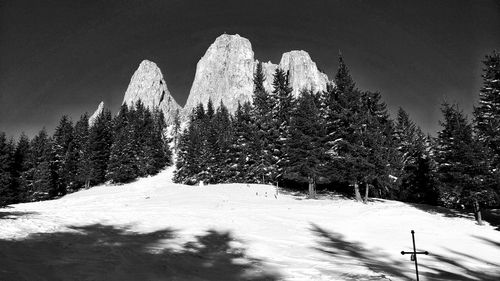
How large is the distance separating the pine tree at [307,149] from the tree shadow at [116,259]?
22.1 meters

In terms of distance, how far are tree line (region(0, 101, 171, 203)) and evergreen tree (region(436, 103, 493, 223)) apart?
166 ft

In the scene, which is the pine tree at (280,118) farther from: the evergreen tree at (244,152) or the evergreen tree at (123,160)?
the evergreen tree at (123,160)

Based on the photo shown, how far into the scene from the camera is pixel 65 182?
198 feet

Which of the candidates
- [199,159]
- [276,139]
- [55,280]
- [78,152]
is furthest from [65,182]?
[55,280]

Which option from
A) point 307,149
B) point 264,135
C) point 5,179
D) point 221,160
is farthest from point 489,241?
point 5,179

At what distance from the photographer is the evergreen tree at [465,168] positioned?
22.9 m

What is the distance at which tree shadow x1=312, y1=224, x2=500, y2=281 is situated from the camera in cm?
914

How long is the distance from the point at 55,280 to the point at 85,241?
4.10m

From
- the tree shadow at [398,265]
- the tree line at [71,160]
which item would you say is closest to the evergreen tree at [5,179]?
the tree line at [71,160]

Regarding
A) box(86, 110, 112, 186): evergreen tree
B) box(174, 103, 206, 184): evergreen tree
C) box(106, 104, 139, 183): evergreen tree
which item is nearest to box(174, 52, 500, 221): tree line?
box(174, 103, 206, 184): evergreen tree

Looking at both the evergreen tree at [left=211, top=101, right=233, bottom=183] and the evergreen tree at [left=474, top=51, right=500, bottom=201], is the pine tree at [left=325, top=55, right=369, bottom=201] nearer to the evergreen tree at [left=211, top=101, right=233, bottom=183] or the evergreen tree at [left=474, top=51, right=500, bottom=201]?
the evergreen tree at [left=474, top=51, right=500, bottom=201]

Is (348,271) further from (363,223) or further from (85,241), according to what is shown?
(363,223)

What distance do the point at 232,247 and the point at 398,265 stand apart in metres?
5.39

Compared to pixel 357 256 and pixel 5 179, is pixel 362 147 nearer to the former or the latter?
pixel 357 256
